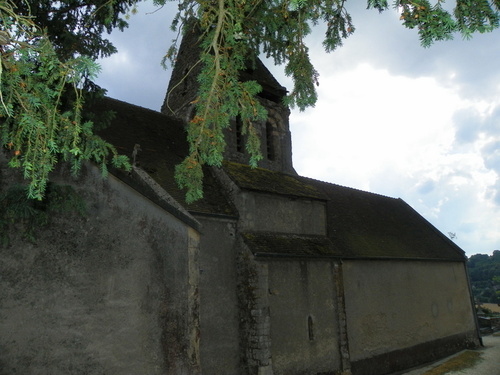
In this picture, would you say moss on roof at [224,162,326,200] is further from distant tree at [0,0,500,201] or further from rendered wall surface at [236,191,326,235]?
distant tree at [0,0,500,201]

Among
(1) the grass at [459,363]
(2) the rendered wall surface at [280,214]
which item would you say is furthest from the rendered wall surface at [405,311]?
(2) the rendered wall surface at [280,214]

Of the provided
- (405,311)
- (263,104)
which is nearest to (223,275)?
(263,104)

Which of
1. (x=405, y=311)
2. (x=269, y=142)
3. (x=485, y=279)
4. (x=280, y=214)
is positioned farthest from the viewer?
(x=485, y=279)

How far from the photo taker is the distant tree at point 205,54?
3.51m

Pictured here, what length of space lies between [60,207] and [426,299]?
15.2 metres

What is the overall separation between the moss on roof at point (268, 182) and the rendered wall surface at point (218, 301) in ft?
4.82

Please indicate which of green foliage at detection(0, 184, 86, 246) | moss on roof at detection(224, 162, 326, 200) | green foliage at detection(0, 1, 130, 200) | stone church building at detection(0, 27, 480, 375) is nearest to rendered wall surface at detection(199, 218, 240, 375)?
stone church building at detection(0, 27, 480, 375)

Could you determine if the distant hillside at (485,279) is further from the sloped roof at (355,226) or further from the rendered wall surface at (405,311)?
the sloped roof at (355,226)

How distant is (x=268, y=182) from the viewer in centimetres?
1227

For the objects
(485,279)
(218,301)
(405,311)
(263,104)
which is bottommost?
(405,311)

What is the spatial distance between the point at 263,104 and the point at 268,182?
4.37 meters

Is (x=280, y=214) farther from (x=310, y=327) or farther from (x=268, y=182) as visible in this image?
(x=310, y=327)

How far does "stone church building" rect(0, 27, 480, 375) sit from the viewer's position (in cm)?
636

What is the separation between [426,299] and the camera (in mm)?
16188
